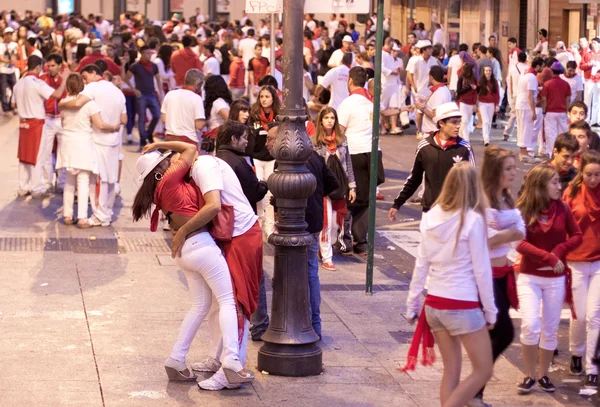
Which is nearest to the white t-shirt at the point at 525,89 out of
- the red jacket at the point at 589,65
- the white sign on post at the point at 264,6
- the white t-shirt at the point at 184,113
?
the red jacket at the point at 589,65

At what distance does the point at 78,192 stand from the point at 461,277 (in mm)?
7805

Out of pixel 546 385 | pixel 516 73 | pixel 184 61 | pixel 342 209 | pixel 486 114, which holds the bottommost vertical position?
pixel 546 385

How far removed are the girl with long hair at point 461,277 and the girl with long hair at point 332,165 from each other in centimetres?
494

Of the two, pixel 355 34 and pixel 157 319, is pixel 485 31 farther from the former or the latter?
pixel 157 319

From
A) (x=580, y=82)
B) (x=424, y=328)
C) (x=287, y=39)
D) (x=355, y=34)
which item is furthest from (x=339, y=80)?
(x=355, y=34)

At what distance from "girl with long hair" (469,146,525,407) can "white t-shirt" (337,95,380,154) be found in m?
5.47

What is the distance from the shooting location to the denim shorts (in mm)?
6250

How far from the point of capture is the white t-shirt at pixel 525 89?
66.0 feet

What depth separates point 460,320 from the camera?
6250 mm

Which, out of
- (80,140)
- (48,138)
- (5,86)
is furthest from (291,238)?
(5,86)

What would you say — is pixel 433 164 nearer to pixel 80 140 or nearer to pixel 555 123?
pixel 80 140

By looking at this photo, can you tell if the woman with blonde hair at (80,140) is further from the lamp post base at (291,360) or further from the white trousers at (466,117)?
the white trousers at (466,117)

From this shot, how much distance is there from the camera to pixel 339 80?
18.1 m

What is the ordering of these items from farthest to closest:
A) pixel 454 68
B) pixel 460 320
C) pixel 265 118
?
pixel 454 68, pixel 265 118, pixel 460 320
